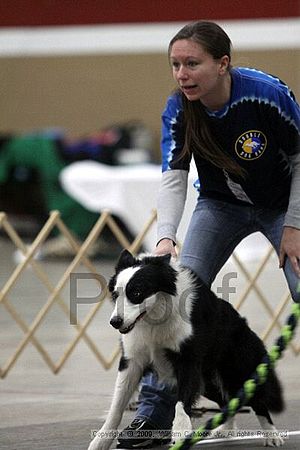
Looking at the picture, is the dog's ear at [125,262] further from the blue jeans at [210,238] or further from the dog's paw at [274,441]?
the dog's paw at [274,441]

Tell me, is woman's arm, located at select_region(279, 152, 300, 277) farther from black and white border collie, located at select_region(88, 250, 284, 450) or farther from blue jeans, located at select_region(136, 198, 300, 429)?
black and white border collie, located at select_region(88, 250, 284, 450)

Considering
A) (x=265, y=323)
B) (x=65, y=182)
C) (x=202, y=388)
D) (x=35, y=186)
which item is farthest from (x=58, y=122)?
(x=202, y=388)

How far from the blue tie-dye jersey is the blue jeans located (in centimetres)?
5

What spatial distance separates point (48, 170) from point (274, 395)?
28.9ft

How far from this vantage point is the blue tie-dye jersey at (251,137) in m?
4.00

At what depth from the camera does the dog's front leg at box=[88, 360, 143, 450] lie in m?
3.87

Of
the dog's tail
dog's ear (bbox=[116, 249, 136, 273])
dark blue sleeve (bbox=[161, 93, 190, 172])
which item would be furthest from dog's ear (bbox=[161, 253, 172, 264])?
the dog's tail

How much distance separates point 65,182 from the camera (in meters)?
11.3

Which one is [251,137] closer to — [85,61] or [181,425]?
[181,425]

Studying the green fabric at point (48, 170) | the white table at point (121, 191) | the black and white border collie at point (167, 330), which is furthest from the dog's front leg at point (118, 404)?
the green fabric at point (48, 170)

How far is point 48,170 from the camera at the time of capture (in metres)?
12.8

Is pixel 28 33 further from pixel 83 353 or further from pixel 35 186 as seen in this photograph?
pixel 83 353

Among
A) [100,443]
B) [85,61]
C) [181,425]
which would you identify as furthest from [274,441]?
[85,61]

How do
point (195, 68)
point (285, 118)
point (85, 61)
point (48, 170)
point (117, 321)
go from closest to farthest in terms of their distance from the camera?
point (117, 321) → point (195, 68) → point (285, 118) → point (48, 170) → point (85, 61)
